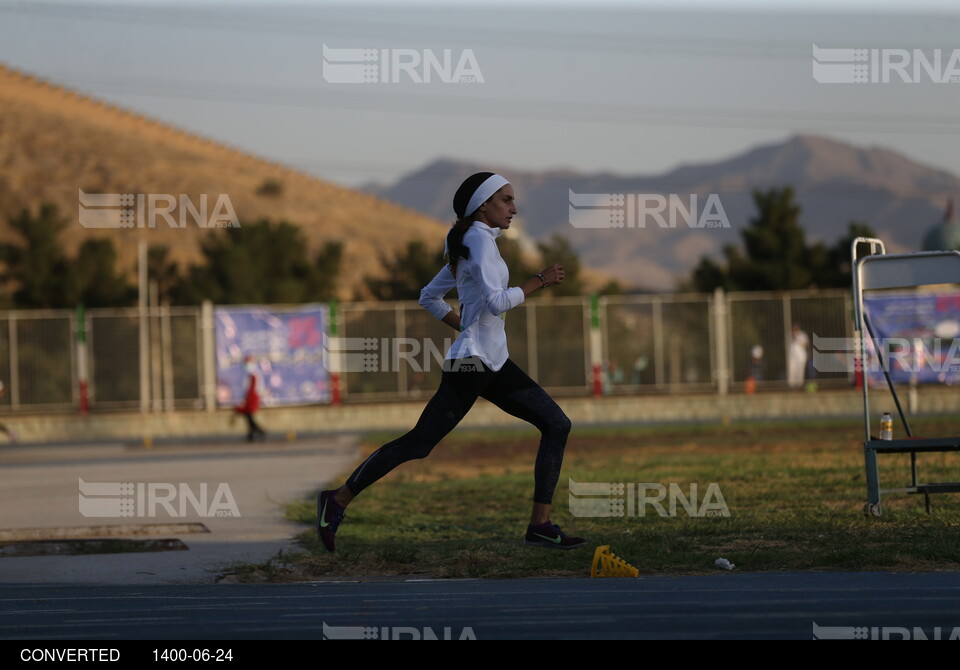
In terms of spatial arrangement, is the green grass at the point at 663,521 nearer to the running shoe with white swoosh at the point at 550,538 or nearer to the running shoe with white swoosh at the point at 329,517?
the running shoe with white swoosh at the point at 550,538

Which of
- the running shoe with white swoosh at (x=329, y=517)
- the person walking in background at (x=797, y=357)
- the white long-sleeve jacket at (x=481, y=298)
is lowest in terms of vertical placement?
the running shoe with white swoosh at (x=329, y=517)

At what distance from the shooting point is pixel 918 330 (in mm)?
31188

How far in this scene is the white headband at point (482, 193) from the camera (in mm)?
7816

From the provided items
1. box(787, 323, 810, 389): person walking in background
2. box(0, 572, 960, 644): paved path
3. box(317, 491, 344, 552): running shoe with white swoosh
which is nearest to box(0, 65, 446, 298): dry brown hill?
box(787, 323, 810, 389): person walking in background

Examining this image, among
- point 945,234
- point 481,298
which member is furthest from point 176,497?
point 945,234

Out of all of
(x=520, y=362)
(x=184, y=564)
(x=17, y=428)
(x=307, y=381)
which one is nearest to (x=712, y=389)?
(x=520, y=362)

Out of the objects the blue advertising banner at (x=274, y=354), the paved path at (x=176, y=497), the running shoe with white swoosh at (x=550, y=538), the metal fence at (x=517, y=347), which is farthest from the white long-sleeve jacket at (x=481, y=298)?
the blue advertising banner at (x=274, y=354)

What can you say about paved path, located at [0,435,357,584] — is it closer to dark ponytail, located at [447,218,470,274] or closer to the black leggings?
the black leggings

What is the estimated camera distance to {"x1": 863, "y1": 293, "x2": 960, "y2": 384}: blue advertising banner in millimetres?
30594

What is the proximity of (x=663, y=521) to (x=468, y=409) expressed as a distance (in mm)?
2805

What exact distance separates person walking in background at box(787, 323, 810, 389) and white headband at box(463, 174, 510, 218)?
24.8m

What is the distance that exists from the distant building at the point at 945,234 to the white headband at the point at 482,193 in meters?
47.1

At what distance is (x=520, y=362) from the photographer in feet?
108
